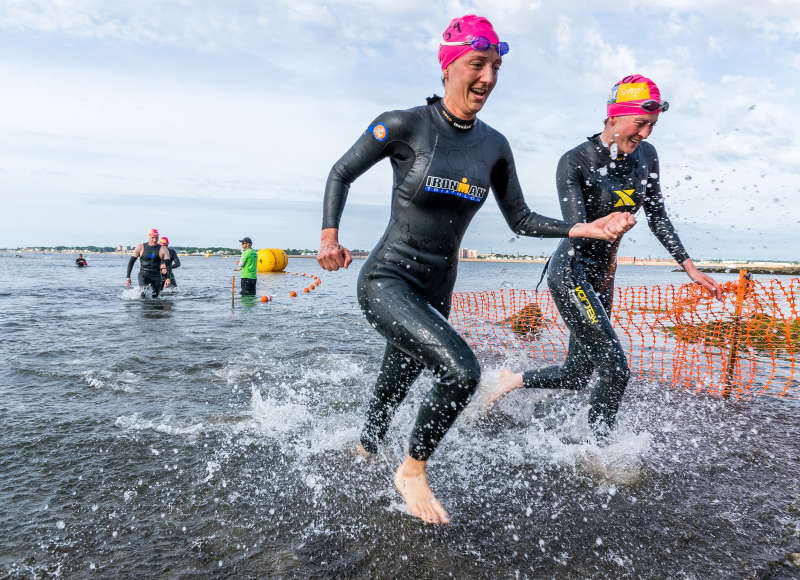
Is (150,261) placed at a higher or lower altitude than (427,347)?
lower

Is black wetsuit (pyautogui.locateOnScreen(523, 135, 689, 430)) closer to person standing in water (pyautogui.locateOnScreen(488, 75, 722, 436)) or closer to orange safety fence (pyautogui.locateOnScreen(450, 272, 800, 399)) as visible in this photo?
person standing in water (pyautogui.locateOnScreen(488, 75, 722, 436))

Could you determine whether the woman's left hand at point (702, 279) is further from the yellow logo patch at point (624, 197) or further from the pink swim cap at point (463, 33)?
the pink swim cap at point (463, 33)

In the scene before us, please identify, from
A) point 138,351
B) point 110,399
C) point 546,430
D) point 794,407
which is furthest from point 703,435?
point 138,351

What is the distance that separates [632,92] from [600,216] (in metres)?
0.83

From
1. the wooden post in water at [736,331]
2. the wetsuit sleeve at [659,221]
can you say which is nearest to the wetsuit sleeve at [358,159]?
the wetsuit sleeve at [659,221]

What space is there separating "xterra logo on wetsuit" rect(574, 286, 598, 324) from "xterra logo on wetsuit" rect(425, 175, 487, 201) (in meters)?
1.13

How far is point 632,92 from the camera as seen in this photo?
3514 millimetres

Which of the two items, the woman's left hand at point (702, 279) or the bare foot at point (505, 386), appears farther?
the bare foot at point (505, 386)

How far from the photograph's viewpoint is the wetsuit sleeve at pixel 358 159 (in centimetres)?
281

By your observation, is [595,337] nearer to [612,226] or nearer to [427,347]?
[612,226]

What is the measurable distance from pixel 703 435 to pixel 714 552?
1952 millimetres

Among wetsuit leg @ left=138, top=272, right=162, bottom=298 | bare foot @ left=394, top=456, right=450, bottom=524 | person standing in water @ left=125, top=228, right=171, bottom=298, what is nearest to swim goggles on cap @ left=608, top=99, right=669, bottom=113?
bare foot @ left=394, top=456, right=450, bottom=524

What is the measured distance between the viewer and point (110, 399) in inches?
190

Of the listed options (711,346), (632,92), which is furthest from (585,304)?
(711,346)
